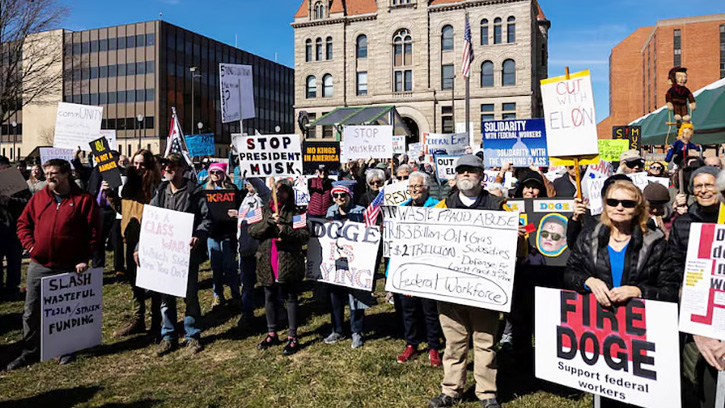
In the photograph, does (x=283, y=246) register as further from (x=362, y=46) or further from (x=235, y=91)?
(x=362, y=46)

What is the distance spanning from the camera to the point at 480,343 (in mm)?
4543

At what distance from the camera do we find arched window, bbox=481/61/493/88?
1982 inches

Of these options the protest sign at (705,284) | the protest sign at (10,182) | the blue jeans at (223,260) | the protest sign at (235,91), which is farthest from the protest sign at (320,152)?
the protest sign at (705,284)

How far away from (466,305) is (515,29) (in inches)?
1950

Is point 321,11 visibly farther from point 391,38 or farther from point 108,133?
point 108,133

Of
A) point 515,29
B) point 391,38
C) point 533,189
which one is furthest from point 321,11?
point 533,189

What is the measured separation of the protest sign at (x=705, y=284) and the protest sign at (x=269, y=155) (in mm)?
4396

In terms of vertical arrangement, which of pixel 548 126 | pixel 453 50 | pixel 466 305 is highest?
pixel 453 50

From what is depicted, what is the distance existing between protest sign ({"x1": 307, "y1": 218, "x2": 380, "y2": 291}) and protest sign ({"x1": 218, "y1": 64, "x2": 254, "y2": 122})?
5225 millimetres

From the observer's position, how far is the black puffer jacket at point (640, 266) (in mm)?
3512

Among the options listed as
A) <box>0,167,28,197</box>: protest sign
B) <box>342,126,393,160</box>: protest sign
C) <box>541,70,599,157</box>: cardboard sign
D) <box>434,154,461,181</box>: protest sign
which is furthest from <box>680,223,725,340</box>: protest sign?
<box>342,126,393,160</box>: protest sign

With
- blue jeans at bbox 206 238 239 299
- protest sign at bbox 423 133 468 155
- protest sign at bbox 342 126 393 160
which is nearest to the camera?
blue jeans at bbox 206 238 239 299

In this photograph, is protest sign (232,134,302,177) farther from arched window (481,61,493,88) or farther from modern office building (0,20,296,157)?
modern office building (0,20,296,157)

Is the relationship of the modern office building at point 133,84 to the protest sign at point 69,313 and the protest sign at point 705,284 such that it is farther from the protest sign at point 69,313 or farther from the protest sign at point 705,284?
the protest sign at point 705,284
